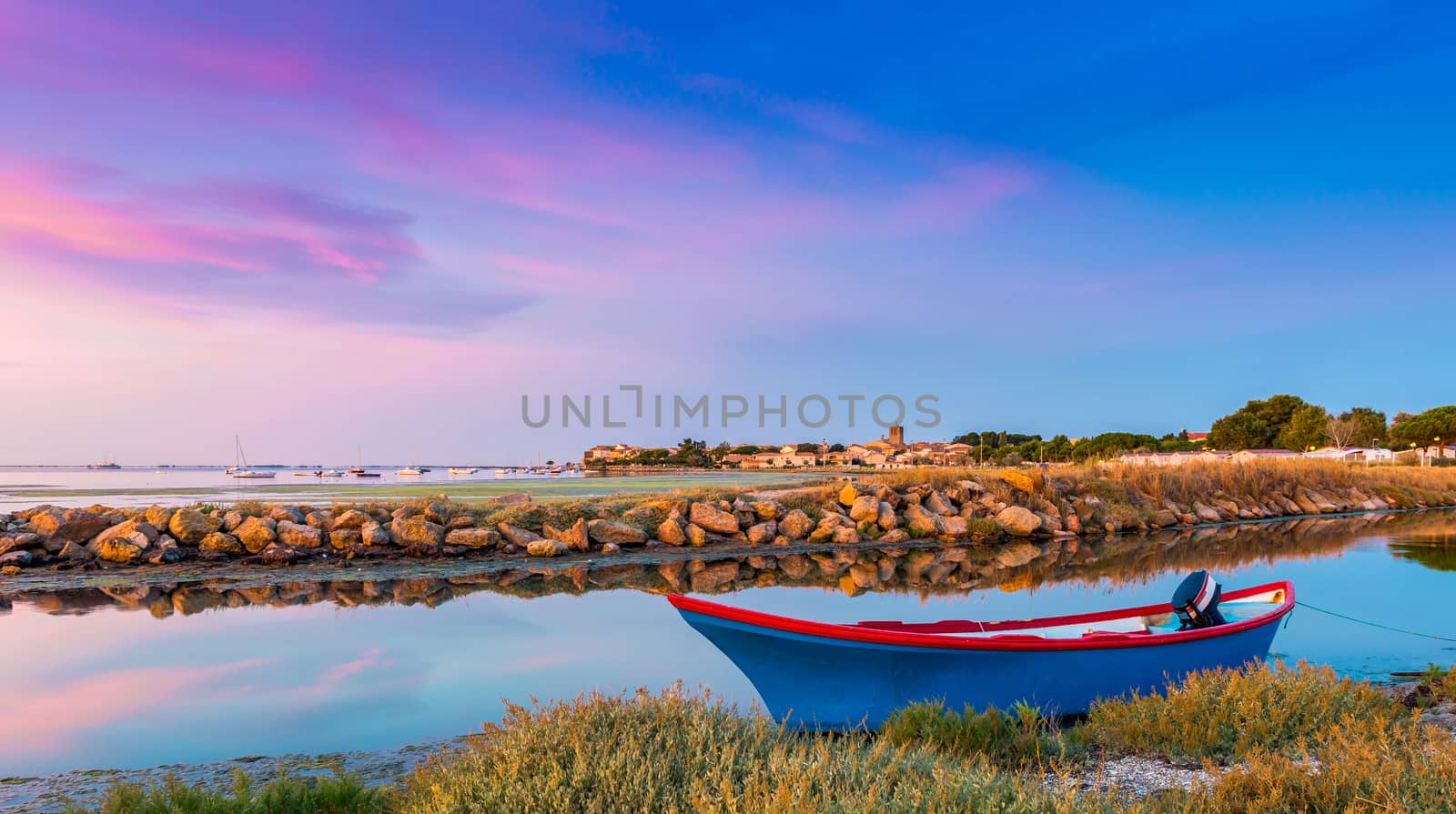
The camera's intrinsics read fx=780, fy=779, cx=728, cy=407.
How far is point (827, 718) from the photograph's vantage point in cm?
684

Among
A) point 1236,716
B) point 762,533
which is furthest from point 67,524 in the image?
point 1236,716

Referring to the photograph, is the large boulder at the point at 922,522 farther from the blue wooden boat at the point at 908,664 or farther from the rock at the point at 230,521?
the rock at the point at 230,521

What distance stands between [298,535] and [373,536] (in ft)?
4.99

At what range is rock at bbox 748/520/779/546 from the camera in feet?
67.6

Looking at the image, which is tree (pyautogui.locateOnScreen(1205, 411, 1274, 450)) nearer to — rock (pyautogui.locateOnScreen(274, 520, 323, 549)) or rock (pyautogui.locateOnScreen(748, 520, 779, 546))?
rock (pyautogui.locateOnScreen(748, 520, 779, 546))

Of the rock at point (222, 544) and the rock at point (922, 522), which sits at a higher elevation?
the rock at point (222, 544)

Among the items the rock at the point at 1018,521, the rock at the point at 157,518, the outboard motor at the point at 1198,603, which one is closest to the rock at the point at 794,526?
the rock at the point at 1018,521

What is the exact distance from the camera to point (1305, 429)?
8600 centimetres

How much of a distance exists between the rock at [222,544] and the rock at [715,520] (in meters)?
10.4

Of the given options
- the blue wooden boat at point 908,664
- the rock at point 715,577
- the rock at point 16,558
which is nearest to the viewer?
the blue wooden boat at point 908,664

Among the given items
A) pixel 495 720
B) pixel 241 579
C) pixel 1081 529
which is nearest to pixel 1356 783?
pixel 495 720

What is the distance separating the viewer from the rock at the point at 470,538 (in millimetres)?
17719

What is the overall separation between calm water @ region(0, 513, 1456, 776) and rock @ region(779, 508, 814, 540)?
5.77 m

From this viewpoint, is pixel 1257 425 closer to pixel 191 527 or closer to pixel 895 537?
pixel 895 537
